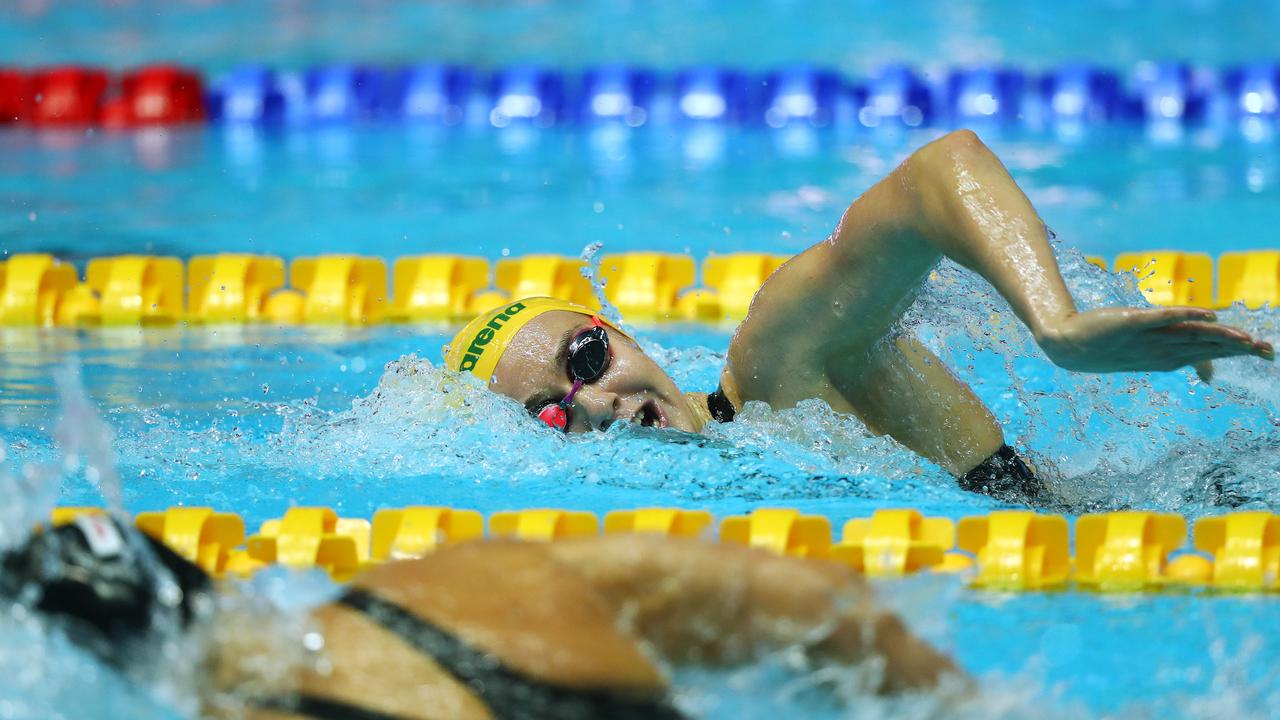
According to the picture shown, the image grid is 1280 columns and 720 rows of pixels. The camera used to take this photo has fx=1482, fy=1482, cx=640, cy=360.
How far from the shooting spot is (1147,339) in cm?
190

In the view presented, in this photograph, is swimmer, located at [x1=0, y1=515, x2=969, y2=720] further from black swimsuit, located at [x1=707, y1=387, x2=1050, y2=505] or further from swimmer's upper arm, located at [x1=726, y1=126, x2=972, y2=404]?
black swimsuit, located at [x1=707, y1=387, x2=1050, y2=505]

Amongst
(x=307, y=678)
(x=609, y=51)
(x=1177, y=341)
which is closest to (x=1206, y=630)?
(x=1177, y=341)

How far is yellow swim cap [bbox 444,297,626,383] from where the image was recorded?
9.52 ft

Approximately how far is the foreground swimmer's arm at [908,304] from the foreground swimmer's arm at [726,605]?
0.60m

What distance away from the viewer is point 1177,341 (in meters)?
1.90

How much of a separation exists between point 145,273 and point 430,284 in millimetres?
939

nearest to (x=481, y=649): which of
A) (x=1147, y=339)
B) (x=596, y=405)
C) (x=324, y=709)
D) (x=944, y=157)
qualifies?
(x=324, y=709)

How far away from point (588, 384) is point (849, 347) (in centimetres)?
50

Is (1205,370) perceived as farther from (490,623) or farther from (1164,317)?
(490,623)

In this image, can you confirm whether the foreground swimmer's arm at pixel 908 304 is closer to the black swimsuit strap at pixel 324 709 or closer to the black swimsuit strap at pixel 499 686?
the black swimsuit strap at pixel 499 686

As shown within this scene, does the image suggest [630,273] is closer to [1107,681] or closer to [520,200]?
[520,200]

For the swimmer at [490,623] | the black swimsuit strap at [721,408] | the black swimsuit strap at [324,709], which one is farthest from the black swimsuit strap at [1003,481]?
the black swimsuit strap at [324,709]

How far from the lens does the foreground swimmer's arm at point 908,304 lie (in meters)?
1.93

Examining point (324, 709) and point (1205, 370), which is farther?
point (1205, 370)
